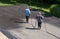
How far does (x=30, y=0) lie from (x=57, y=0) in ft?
27.3

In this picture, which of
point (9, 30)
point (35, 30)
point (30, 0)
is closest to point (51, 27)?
point (35, 30)

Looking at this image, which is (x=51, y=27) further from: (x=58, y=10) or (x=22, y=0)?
(x=22, y=0)

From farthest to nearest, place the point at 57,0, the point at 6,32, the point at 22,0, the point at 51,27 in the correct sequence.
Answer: the point at 22,0 < the point at 57,0 < the point at 51,27 < the point at 6,32

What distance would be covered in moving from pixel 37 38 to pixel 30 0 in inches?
1081

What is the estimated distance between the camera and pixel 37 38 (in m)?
17.3

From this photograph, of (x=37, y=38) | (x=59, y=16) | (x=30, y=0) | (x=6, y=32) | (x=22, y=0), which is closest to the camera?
(x=37, y=38)

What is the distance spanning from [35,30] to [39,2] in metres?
26.0

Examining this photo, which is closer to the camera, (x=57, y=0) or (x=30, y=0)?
(x=57, y=0)

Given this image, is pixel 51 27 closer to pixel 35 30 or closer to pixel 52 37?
pixel 35 30

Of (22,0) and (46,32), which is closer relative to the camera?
(46,32)

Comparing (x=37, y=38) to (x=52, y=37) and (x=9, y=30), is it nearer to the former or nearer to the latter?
(x=52, y=37)

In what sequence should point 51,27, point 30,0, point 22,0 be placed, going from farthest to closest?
point 22,0 < point 30,0 < point 51,27

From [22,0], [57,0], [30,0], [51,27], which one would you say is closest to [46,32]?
[51,27]

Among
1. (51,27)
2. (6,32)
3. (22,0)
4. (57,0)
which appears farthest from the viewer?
(22,0)
